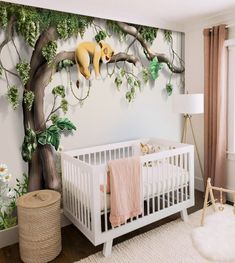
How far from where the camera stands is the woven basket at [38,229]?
218cm

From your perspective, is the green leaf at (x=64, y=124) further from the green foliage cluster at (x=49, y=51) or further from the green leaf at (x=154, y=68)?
the green leaf at (x=154, y=68)

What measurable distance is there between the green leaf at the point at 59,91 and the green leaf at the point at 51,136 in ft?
1.07

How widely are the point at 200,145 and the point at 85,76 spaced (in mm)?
1896

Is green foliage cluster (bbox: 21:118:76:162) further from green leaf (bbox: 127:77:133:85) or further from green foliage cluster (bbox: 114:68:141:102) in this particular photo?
green leaf (bbox: 127:77:133:85)

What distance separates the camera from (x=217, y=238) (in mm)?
1842

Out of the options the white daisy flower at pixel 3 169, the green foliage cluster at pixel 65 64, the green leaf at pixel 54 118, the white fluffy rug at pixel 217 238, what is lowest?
the white fluffy rug at pixel 217 238

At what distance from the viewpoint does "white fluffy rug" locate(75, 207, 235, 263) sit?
2203 mm

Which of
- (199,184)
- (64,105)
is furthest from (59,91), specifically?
(199,184)

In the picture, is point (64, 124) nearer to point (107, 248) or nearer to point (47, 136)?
point (47, 136)

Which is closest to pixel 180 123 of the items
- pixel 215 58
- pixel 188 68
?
pixel 188 68

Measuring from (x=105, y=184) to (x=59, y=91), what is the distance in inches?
43.1

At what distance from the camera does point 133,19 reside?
308 centimetres

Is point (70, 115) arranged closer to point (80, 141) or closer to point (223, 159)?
point (80, 141)

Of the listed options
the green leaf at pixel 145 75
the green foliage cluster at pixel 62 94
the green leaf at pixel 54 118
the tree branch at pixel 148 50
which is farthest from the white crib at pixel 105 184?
the tree branch at pixel 148 50
